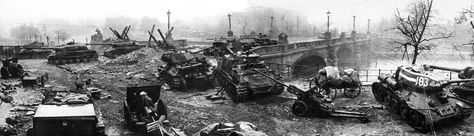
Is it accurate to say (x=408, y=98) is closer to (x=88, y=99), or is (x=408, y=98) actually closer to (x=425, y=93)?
(x=425, y=93)

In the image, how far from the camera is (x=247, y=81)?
16.6 m

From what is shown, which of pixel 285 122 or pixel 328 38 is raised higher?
pixel 328 38

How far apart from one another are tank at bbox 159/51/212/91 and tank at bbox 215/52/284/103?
1.94 metres

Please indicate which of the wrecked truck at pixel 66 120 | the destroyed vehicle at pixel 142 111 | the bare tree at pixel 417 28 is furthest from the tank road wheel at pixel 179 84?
the bare tree at pixel 417 28

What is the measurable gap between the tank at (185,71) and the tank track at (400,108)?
802cm

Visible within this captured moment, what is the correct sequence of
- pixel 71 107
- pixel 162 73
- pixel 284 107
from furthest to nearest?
pixel 162 73 → pixel 284 107 → pixel 71 107

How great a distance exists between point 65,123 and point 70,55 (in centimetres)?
2396

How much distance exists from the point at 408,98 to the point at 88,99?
9.56 m

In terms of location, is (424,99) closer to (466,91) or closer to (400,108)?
(400,108)

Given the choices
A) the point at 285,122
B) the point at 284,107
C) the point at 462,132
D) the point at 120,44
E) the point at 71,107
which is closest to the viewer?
the point at 71,107

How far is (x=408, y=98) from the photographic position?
1281cm

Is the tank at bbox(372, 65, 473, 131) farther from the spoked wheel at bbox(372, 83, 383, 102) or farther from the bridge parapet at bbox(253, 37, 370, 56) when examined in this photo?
the bridge parapet at bbox(253, 37, 370, 56)

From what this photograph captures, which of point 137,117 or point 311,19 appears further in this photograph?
point 311,19

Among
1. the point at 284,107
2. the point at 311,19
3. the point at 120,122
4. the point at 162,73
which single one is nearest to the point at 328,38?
the point at 162,73
